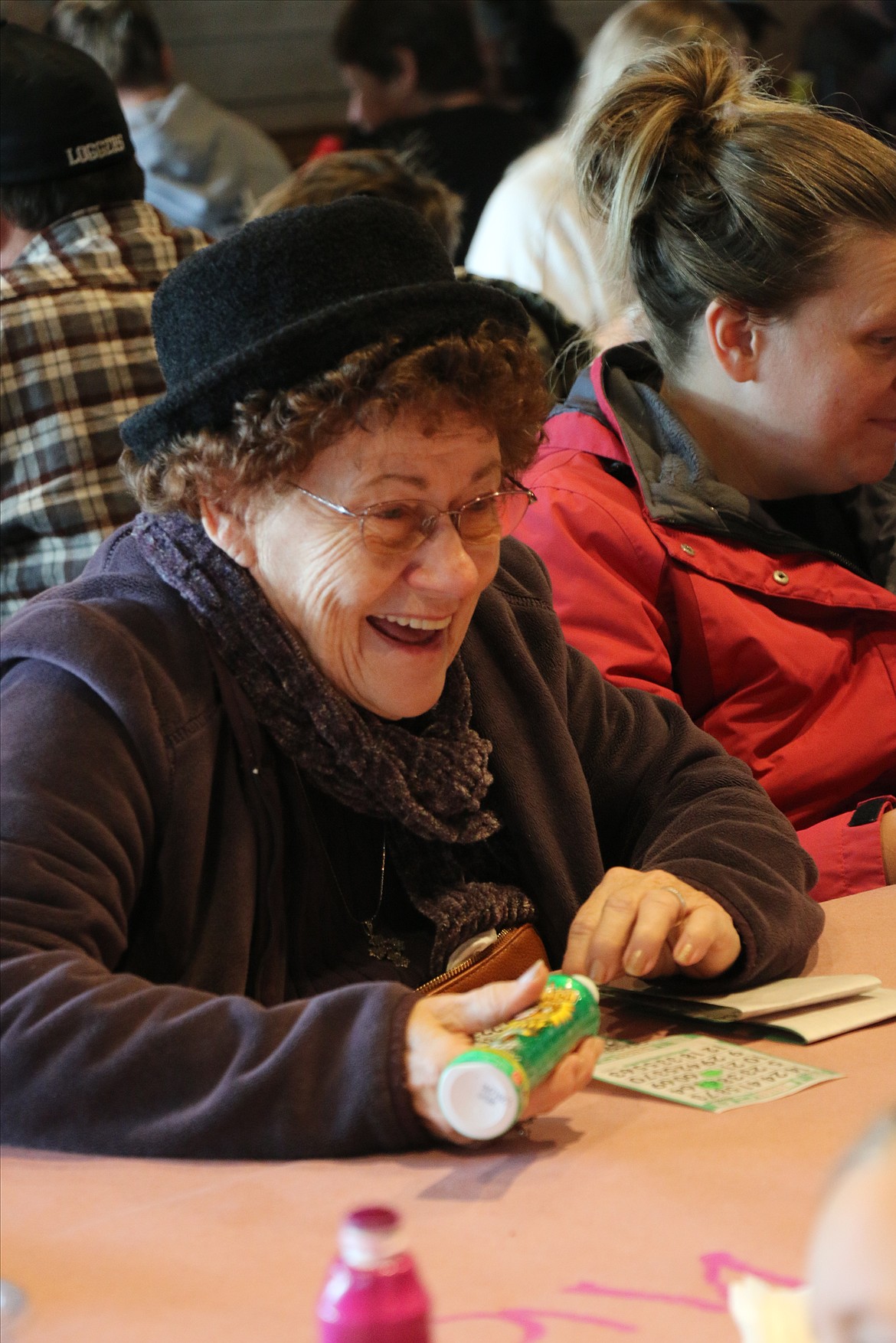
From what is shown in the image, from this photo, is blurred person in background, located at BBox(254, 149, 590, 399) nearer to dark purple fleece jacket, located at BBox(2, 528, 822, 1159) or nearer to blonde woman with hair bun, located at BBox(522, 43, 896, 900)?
blonde woman with hair bun, located at BBox(522, 43, 896, 900)

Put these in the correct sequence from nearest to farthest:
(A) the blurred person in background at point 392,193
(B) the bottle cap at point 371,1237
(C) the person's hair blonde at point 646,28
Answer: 1. (B) the bottle cap at point 371,1237
2. (A) the blurred person in background at point 392,193
3. (C) the person's hair blonde at point 646,28

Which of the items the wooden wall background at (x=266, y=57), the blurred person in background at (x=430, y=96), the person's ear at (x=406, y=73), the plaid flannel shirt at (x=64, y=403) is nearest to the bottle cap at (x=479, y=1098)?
the plaid flannel shirt at (x=64, y=403)

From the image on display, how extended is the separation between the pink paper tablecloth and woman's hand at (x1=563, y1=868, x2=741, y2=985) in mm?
180

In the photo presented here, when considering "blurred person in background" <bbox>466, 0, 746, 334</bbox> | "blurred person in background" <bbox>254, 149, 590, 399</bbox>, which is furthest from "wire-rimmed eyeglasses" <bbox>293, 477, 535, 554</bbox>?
"blurred person in background" <bbox>466, 0, 746, 334</bbox>

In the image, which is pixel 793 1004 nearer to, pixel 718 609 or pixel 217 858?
pixel 217 858

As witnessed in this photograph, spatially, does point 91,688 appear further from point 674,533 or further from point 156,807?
point 674,533

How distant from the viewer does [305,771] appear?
1.51 metres

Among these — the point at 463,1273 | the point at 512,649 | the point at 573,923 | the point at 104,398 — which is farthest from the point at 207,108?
the point at 463,1273

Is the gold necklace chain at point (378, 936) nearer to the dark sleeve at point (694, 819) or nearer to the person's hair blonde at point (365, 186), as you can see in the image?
the dark sleeve at point (694, 819)

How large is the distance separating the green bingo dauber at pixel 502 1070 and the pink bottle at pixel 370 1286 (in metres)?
0.31

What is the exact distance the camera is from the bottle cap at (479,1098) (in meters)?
1.07

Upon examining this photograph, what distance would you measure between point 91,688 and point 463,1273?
2.00 ft

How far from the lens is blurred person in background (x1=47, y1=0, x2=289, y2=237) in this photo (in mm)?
5137

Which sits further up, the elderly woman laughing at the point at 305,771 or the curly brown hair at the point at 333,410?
the curly brown hair at the point at 333,410
